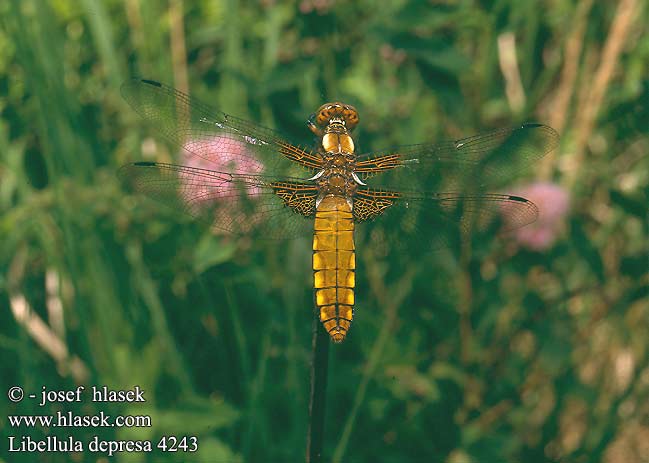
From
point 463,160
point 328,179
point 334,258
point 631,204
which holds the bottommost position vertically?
point 334,258

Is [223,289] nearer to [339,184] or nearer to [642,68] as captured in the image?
[339,184]

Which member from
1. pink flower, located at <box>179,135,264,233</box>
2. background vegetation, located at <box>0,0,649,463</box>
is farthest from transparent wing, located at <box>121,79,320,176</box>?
background vegetation, located at <box>0,0,649,463</box>

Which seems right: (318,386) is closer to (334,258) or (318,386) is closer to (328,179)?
(334,258)

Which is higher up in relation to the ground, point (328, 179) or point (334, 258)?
point (328, 179)

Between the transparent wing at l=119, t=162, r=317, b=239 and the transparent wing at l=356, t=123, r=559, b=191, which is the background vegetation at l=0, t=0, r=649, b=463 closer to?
the transparent wing at l=119, t=162, r=317, b=239

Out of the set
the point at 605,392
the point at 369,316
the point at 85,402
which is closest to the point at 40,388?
the point at 85,402

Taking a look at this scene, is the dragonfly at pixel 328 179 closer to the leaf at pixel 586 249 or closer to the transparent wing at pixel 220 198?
the transparent wing at pixel 220 198

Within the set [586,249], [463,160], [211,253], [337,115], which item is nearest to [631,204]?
[586,249]
